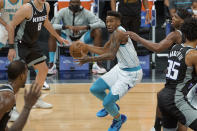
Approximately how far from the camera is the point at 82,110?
6895mm

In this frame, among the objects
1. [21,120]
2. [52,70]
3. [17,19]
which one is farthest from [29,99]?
[52,70]

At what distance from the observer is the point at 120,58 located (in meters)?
6.04

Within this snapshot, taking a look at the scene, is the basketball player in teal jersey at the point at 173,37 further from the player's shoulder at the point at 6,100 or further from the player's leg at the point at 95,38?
the player's leg at the point at 95,38

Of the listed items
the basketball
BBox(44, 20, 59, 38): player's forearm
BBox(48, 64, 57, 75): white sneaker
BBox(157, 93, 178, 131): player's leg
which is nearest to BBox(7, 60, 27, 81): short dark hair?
BBox(157, 93, 178, 131): player's leg

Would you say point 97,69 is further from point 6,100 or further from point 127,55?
point 6,100

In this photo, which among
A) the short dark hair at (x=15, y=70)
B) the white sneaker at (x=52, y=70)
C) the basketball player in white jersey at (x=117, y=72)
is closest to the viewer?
the short dark hair at (x=15, y=70)

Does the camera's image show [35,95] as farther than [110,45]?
No

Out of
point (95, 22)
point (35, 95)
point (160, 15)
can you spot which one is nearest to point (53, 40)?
point (95, 22)

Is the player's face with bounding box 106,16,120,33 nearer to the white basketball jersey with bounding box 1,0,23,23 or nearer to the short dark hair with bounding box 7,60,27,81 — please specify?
the white basketball jersey with bounding box 1,0,23,23

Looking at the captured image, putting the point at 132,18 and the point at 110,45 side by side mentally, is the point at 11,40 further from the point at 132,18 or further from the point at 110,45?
the point at 132,18

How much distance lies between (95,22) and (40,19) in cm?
267

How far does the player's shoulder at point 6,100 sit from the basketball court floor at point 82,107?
2240 millimetres

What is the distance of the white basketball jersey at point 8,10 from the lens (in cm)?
721

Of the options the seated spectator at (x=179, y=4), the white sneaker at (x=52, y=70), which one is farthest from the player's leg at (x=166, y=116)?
the seated spectator at (x=179, y=4)
